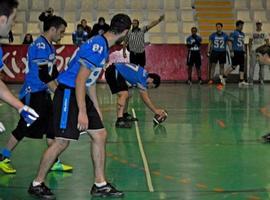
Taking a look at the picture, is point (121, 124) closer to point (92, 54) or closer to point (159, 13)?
point (92, 54)

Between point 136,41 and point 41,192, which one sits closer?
point 41,192

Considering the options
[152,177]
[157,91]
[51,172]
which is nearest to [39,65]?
[51,172]

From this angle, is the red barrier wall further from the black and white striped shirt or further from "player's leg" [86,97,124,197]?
"player's leg" [86,97,124,197]

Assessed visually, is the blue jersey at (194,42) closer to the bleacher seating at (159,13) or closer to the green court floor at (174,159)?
the bleacher seating at (159,13)

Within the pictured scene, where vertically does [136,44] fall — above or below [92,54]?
above

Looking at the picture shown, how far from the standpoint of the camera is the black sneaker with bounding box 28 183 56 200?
20.9ft

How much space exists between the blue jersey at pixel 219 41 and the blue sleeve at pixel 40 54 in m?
14.9

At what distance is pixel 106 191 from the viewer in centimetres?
647

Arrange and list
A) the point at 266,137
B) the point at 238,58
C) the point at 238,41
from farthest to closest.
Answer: the point at 238,58, the point at 238,41, the point at 266,137

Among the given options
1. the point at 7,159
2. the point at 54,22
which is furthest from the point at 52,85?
the point at 7,159

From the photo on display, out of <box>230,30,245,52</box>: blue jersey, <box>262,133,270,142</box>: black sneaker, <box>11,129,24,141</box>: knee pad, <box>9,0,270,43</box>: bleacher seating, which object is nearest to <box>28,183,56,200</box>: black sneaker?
<box>11,129,24,141</box>: knee pad

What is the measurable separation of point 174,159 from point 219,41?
13980 mm

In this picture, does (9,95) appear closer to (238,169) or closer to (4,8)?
(4,8)

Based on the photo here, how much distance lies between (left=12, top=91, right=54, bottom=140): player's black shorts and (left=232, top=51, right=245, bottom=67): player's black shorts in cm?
1476
